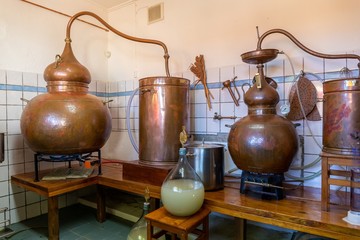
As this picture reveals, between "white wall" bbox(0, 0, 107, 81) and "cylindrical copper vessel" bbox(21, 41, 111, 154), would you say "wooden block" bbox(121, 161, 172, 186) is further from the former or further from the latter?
"white wall" bbox(0, 0, 107, 81)

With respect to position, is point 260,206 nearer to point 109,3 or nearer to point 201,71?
point 201,71

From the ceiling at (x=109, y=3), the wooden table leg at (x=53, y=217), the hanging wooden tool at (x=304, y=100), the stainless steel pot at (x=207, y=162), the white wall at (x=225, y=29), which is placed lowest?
the wooden table leg at (x=53, y=217)

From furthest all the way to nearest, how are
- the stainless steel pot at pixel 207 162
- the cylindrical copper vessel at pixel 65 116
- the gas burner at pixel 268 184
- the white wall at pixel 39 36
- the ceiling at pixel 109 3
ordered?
1. the ceiling at pixel 109 3
2. the white wall at pixel 39 36
3. the cylindrical copper vessel at pixel 65 116
4. the stainless steel pot at pixel 207 162
5. the gas burner at pixel 268 184

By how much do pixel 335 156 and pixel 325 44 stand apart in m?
0.94

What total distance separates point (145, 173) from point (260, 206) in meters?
0.91

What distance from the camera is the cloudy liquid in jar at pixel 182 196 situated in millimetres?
1409

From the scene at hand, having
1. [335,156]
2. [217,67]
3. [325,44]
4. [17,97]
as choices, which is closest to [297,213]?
[335,156]

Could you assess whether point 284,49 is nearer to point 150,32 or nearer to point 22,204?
point 150,32

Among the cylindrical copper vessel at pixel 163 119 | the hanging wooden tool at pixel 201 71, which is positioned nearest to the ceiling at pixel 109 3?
the hanging wooden tool at pixel 201 71

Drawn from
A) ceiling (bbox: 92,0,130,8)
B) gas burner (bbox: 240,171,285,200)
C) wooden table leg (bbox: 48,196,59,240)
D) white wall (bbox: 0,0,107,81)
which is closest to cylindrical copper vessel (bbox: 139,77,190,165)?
gas burner (bbox: 240,171,285,200)

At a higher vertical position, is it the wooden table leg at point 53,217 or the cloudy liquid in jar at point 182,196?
the cloudy liquid in jar at point 182,196

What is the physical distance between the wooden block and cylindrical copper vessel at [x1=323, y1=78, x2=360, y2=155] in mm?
1076

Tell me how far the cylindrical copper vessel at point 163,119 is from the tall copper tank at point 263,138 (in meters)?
0.52

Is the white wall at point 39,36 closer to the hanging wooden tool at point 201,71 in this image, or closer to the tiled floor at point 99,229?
the hanging wooden tool at point 201,71
